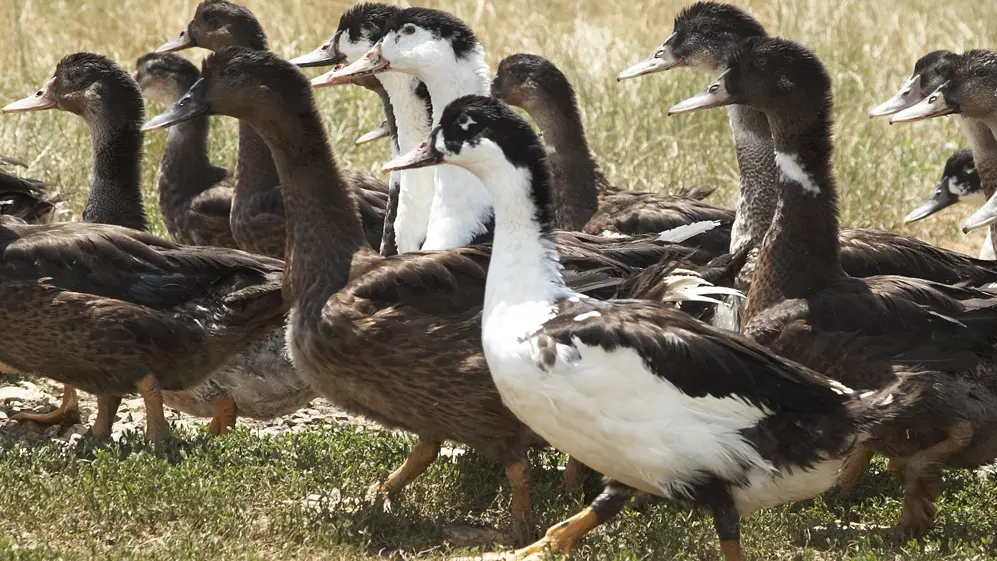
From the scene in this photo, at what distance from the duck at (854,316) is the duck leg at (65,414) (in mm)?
3419

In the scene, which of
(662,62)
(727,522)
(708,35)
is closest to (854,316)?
(727,522)

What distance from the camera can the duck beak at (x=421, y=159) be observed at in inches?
224

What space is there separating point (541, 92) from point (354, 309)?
11.5 feet

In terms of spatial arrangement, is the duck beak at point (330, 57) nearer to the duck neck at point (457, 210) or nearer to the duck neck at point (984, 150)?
the duck neck at point (457, 210)

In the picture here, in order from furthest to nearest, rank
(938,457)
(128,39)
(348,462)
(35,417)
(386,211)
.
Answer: (128,39) < (386,211) < (35,417) < (348,462) < (938,457)

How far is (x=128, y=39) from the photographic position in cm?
1337

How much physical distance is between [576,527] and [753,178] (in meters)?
2.93

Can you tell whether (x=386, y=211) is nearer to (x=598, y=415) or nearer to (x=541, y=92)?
(x=541, y=92)

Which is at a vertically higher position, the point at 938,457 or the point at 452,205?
the point at 452,205

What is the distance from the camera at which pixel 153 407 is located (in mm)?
6898

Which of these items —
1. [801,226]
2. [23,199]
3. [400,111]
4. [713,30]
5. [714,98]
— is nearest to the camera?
[801,226]

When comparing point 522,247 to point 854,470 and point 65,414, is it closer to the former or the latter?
point 854,470

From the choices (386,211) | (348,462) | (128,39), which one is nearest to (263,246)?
(386,211)

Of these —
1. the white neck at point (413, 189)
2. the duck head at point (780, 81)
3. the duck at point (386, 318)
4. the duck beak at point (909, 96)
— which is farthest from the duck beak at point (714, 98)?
the duck beak at point (909, 96)
